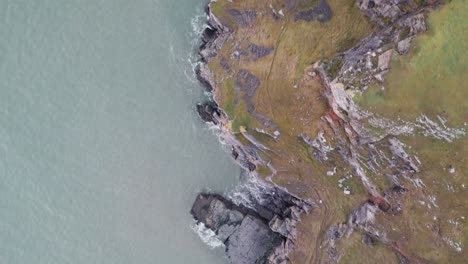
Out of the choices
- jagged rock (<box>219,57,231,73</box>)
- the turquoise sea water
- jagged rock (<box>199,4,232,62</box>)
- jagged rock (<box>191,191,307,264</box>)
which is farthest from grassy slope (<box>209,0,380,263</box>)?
the turquoise sea water

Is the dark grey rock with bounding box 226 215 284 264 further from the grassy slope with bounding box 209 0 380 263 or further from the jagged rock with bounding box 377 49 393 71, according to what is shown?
the jagged rock with bounding box 377 49 393 71

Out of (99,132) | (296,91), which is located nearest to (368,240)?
(296,91)

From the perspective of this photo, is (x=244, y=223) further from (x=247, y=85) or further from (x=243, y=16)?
(x=243, y=16)

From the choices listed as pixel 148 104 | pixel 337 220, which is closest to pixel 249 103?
pixel 148 104

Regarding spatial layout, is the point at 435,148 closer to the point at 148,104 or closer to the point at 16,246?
the point at 148,104

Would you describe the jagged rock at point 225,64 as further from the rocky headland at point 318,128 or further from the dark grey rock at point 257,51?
the dark grey rock at point 257,51
